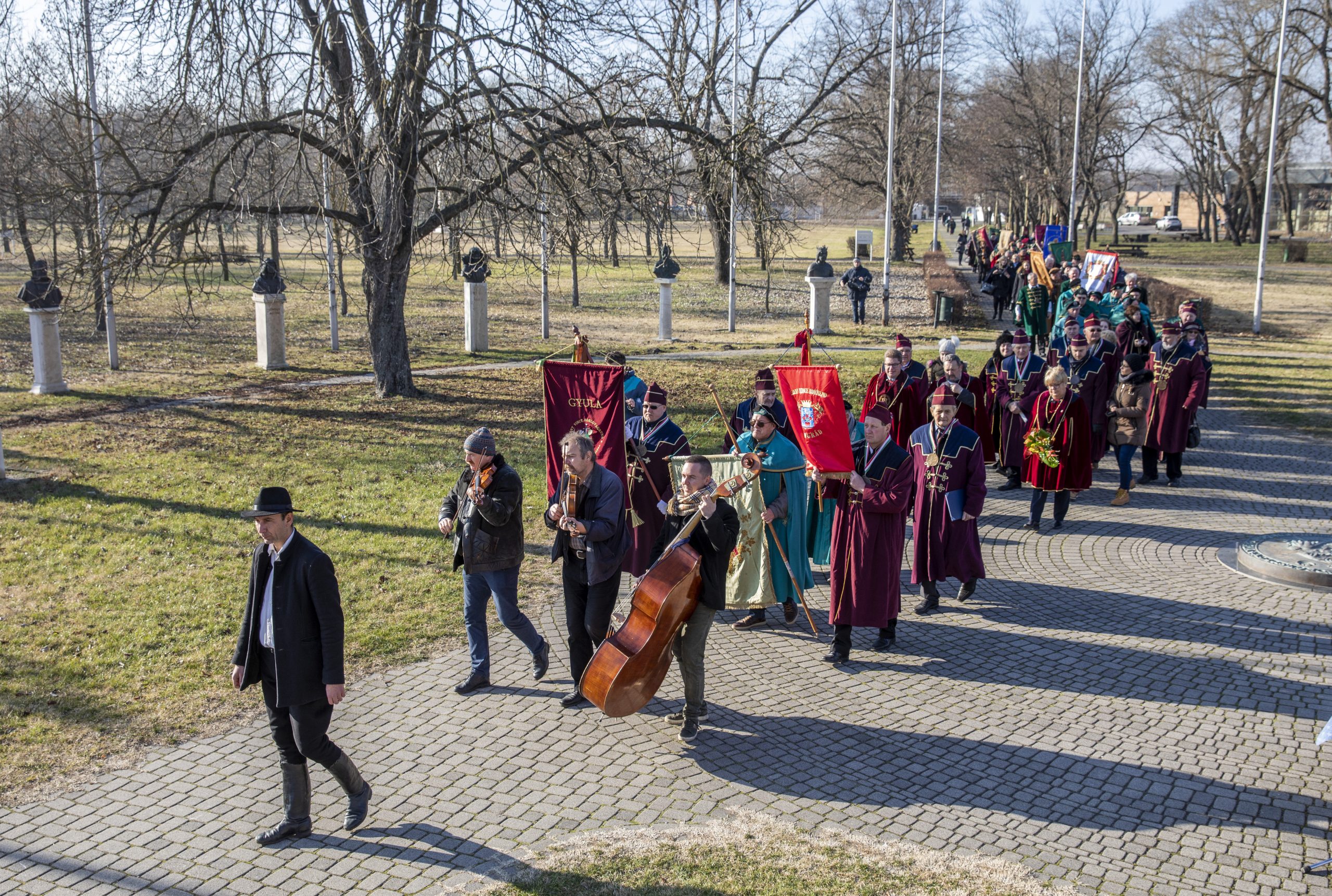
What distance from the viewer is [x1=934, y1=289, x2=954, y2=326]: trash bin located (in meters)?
26.7

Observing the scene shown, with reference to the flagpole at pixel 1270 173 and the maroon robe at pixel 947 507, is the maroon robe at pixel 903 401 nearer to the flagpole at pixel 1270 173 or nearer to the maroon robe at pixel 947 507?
the maroon robe at pixel 947 507

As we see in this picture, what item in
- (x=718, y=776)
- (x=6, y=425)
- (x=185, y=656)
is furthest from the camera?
(x=6, y=425)

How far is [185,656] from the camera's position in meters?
7.78

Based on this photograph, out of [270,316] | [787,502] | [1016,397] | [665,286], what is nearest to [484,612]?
[787,502]

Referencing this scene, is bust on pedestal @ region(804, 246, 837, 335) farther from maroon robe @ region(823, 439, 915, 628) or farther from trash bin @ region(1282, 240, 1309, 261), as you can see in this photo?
trash bin @ region(1282, 240, 1309, 261)

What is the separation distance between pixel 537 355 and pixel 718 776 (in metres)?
17.5

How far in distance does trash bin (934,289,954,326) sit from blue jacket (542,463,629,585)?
21345 millimetres

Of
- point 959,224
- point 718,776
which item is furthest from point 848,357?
point 959,224

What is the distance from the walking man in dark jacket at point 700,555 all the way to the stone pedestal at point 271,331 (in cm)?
1568

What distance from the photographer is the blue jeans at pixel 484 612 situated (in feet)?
23.1

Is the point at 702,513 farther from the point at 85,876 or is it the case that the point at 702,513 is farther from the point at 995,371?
the point at 995,371

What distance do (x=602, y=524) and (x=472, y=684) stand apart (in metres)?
1.65

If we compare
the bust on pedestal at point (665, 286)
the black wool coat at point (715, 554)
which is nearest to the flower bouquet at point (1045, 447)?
the black wool coat at point (715, 554)

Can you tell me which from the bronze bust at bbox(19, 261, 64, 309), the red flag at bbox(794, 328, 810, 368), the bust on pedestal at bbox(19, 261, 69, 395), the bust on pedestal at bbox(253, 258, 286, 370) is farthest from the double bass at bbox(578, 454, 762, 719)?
the bust on pedestal at bbox(253, 258, 286, 370)
